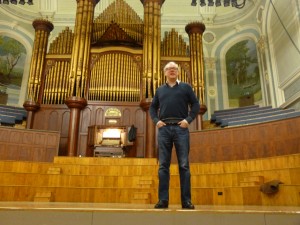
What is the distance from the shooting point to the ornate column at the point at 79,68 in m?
7.12

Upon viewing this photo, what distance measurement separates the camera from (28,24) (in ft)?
34.5

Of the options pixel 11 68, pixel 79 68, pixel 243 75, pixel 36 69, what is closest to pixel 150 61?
pixel 79 68

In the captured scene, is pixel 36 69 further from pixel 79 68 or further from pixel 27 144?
pixel 27 144

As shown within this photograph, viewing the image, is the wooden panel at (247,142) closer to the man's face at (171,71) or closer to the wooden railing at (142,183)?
the wooden railing at (142,183)

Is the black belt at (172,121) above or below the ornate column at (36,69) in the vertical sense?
below

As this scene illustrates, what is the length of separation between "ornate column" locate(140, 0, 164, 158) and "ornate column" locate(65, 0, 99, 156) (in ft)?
4.87

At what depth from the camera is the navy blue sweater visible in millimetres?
2363

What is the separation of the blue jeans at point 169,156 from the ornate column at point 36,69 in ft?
19.1

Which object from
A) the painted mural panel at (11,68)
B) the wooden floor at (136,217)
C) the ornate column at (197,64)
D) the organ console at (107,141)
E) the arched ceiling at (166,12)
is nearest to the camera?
the wooden floor at (136,217)

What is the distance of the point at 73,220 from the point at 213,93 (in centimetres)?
892

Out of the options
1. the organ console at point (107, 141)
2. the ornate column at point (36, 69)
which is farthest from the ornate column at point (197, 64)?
the ornate column at point (36, 69)

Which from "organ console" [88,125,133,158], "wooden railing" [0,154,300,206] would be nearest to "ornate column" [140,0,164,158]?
"organ console" [88,125,133,158]

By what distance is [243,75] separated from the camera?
10.0 m

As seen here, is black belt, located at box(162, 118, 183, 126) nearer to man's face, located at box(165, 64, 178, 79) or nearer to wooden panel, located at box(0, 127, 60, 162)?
man's face, located at box(165, 64, 178, 79)
